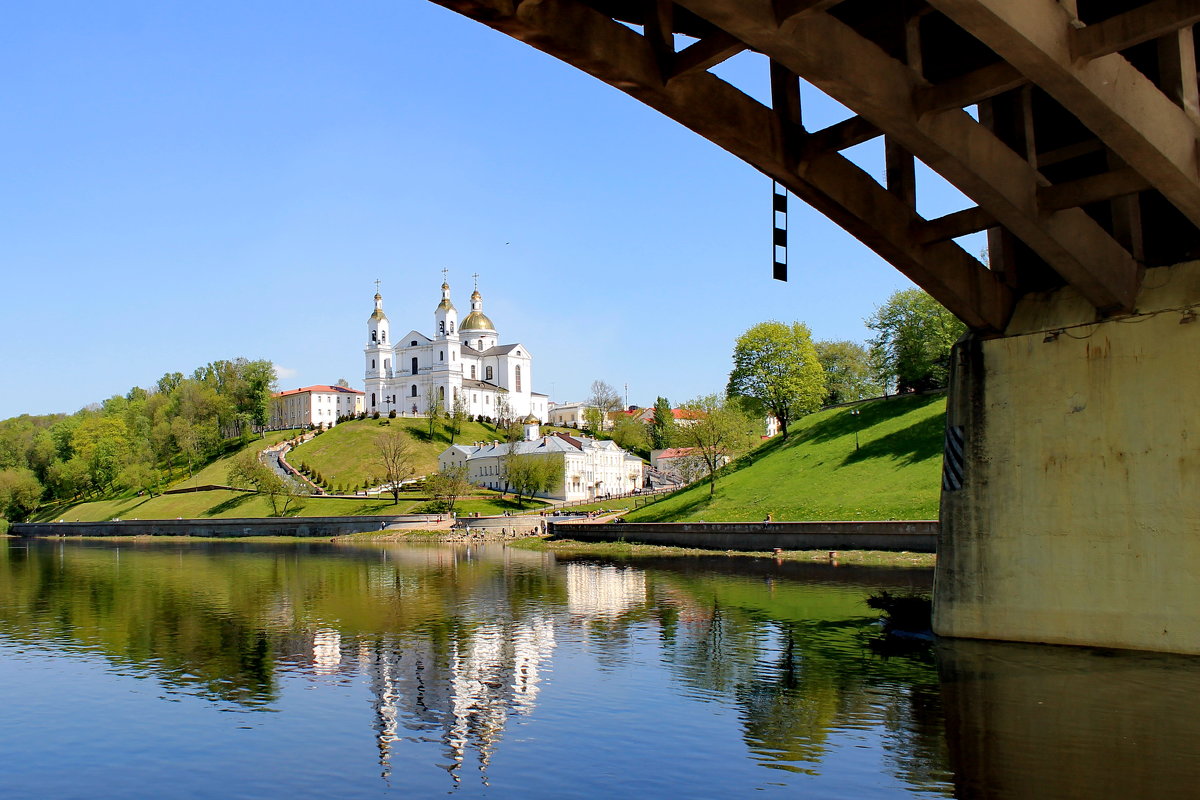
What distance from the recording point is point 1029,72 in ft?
32.0


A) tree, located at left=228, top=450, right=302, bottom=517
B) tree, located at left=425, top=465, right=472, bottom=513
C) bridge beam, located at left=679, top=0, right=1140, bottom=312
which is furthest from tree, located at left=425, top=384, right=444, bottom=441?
bridge beam, located at left=679, top=0, right=1140, bottom=312

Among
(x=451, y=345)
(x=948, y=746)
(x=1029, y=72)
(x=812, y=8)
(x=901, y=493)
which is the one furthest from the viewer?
(x=451, y=345)

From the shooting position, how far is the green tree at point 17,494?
123250 mm

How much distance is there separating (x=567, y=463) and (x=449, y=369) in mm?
48144

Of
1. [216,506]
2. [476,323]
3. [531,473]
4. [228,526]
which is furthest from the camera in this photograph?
[476,323]

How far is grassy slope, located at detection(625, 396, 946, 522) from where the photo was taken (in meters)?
51.2

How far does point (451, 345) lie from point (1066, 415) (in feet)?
473

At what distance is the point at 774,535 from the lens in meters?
51.3

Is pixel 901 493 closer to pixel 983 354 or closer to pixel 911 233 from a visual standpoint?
pixel 983 354

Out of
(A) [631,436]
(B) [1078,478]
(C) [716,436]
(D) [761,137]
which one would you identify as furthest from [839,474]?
(A) [631,436]

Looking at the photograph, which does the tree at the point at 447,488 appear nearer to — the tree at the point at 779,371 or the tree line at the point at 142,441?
the tree at the point at 779,371

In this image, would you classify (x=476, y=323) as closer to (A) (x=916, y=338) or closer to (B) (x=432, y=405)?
(B) (x=432, y=405)

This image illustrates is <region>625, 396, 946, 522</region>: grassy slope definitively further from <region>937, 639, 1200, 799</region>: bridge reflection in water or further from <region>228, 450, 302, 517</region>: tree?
<region>228, 450, 302, 517</region>: tree

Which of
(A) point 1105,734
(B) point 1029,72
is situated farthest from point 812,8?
(A) point 1105,734
